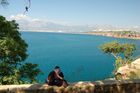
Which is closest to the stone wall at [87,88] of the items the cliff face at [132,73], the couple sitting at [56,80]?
the couple sitting at [56,80]

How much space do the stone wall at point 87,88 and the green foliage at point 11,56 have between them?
9202 mm

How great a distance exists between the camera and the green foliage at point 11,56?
61.5 feet

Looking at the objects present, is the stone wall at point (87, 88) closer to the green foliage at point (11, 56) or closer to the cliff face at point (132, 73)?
the cliff face at point (132, 73)

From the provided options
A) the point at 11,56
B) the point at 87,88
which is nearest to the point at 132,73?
the point at 11,56

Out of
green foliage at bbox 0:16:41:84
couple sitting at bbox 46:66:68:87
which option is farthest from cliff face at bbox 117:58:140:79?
couple sitting at bbox 46:66:68:87

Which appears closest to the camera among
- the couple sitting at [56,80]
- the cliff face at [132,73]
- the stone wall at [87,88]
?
the stone wall at [87,88]

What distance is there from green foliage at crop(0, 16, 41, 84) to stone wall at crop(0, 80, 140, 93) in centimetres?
920

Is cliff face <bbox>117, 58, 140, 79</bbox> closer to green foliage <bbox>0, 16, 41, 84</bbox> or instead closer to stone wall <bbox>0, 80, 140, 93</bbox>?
green foliage <bbox>0, 16, 41, 84</bbox>

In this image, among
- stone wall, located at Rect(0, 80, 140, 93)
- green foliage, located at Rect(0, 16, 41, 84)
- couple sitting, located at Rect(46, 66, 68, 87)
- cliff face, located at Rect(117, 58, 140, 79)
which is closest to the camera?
stone wall, located at Rect(0, 80, 140, 93)

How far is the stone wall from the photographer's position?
368 inches

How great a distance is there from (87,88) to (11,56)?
11.2 m

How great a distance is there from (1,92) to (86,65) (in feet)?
297

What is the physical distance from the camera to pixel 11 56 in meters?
19.8

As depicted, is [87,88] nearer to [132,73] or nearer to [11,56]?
[132,73]
